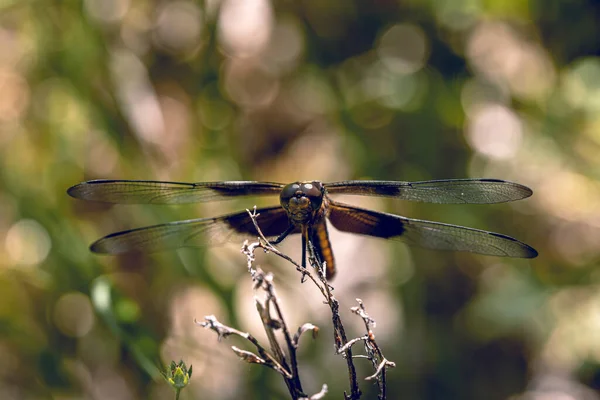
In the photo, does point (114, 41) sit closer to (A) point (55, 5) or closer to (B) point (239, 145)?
(A) point (55, 5)

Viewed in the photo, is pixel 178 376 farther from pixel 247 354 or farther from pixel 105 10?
pixel 105 10

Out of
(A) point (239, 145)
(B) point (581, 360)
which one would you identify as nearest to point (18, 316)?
(A) point (239, 145)

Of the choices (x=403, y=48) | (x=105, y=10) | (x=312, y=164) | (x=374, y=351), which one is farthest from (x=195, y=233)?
(x=403, y=48)

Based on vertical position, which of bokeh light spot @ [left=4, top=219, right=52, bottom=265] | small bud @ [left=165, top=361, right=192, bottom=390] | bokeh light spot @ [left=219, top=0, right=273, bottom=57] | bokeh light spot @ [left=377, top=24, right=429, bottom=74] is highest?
bokeh light spot @ [left=219, top=0, right=273, bottom=57]

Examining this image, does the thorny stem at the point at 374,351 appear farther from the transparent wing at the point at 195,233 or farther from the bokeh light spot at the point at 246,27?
the bokeh light spot at the point at 246,27

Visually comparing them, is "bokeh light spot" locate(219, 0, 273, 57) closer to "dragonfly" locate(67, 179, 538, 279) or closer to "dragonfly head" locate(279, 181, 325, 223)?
"dragonfly" locate(67, 179, 538, 279)

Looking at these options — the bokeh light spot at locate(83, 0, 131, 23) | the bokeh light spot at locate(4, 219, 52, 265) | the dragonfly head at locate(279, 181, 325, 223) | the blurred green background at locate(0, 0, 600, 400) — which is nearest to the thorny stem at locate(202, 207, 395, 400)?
the dragonfly head at locate(279, 181, 325, 223)

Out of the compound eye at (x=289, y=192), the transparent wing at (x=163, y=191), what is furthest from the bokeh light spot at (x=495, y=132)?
the compound eye at (x=289, y=192)
